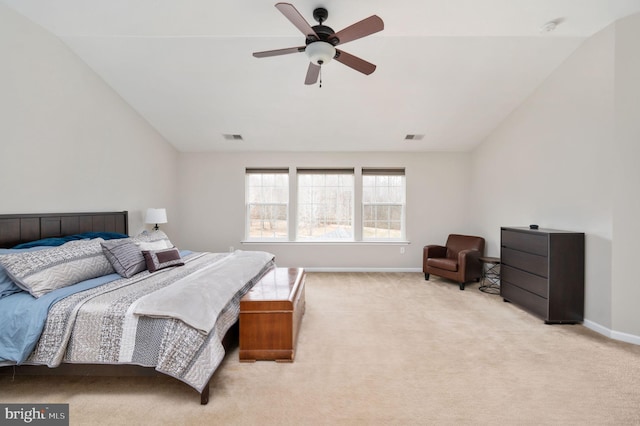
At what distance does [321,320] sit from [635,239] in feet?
10.2

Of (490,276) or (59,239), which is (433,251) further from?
(59,239)

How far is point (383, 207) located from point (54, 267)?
15.6 feet

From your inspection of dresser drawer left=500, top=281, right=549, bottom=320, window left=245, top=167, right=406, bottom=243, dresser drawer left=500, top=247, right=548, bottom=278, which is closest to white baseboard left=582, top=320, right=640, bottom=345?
dresser drawer left=500, top=281, right=549, bottom=320

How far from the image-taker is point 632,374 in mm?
2195

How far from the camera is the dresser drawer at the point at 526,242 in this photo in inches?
127

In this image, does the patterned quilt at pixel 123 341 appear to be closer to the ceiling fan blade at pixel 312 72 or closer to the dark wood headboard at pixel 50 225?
the dark wood headboard at pixel 50 225

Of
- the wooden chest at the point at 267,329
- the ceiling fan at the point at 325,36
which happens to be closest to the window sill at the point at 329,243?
the wooden chest at the point at 267,329

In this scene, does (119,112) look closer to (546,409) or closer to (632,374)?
(546,409)

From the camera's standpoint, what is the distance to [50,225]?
9.81 feet

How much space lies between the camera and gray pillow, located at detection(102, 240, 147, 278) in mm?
2667

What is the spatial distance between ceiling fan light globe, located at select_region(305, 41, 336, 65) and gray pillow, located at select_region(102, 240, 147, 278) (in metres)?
2.42

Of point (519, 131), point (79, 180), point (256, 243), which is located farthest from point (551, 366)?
point (79, 180)

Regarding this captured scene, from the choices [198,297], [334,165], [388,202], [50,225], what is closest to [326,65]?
[334,165]

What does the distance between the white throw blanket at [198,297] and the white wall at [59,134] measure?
1.88m
